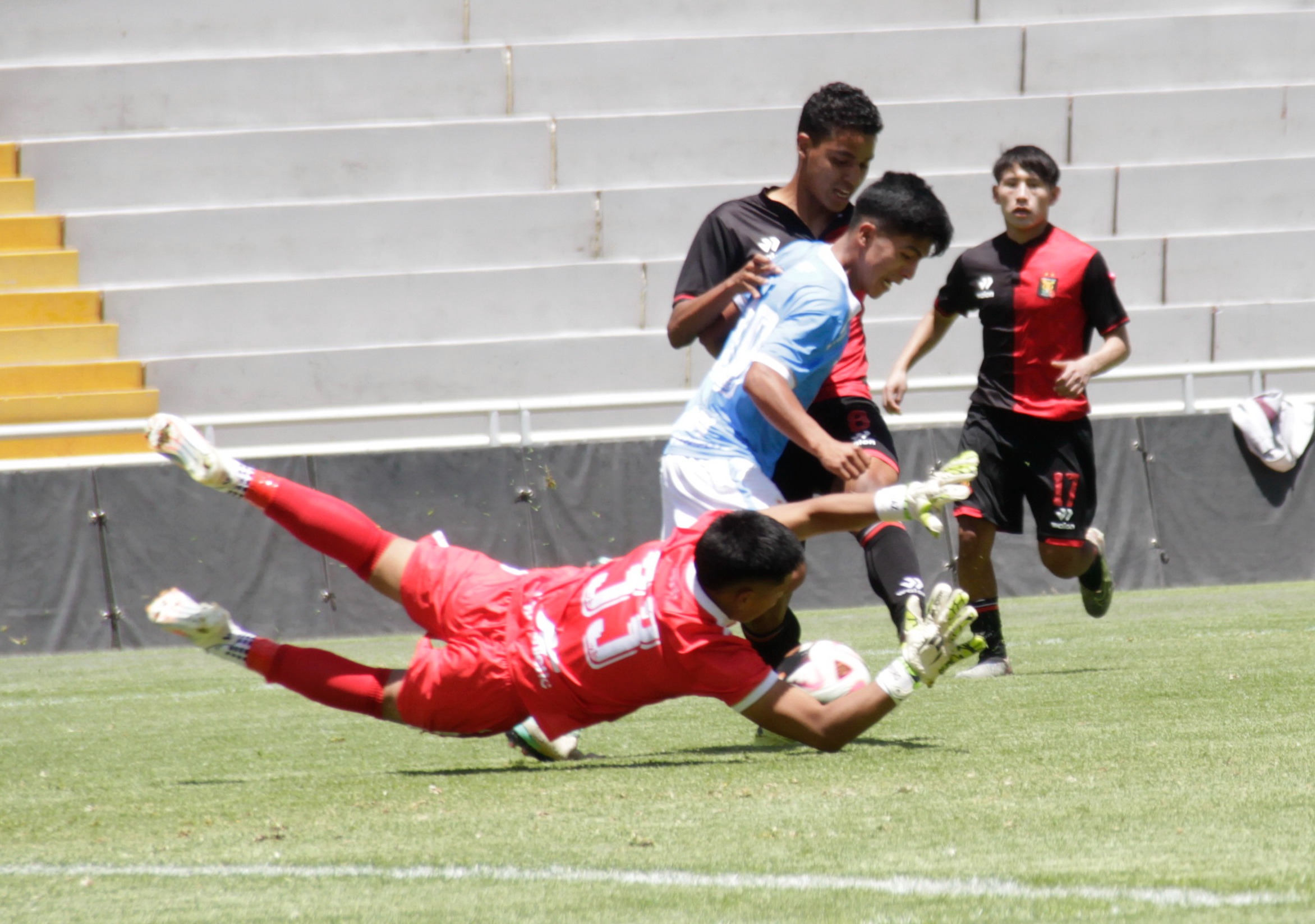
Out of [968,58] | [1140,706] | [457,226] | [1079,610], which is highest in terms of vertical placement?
[968,58]

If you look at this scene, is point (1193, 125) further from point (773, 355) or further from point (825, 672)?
point (825, 672)

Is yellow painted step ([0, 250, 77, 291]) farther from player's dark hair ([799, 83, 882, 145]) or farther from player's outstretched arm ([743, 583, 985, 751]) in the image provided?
player's outstretched arm ([743, 583, 985, 751])

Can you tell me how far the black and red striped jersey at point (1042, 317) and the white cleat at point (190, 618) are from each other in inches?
148

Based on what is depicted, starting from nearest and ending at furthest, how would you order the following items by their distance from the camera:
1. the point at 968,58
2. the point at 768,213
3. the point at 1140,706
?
the point at 1140,706
the point at 768,213
the point at 968,58

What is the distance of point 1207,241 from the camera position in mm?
16281

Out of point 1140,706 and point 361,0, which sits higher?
point 361,0

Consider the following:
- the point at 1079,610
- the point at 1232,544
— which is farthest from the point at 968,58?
the point at 1079,610

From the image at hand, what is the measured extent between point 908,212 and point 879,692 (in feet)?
5.10

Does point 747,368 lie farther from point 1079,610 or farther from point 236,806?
point 1079,610

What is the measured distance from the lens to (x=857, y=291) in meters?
5.21

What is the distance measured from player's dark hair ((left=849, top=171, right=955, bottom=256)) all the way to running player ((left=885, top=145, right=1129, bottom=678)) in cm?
199

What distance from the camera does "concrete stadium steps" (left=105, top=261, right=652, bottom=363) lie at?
15.6 m

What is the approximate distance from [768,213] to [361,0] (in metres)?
12.9

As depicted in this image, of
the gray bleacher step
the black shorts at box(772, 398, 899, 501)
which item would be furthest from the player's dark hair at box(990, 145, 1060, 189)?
the gray bleacher step
